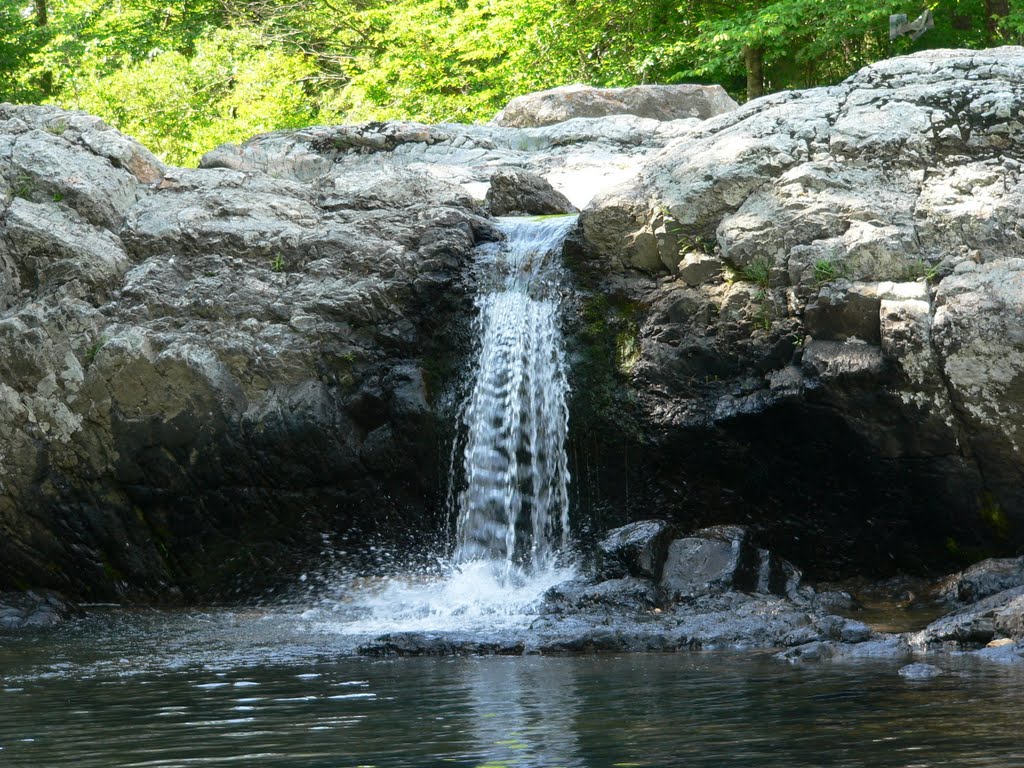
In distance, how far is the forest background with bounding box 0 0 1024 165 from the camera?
1977 centimetres

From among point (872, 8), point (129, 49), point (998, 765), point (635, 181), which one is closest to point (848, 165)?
point (635, 181)

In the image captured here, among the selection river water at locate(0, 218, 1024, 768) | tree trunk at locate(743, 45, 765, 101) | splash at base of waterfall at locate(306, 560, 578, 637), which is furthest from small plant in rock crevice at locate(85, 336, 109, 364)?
tree trunk at locate(743, 45, 765, 101)

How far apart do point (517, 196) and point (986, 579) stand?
596cm

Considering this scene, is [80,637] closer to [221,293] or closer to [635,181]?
[221,293]

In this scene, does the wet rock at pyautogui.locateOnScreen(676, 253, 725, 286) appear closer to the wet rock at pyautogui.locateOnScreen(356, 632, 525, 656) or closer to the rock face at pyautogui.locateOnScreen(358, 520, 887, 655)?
the rock face at pyautogui.locateOnScreen(358, 520, 887, 655)

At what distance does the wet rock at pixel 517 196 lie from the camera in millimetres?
12106

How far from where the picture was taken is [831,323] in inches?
359

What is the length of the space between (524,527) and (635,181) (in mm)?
3151

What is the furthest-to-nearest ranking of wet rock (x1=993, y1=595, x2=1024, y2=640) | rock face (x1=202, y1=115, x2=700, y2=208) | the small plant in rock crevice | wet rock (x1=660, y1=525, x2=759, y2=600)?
rock face (x1=202, y1=115, x2=700, y2=208)
the small plant in rock crevice
wet rock (x1=660, y1=525, x2=759, y2=600)
wet rock (x1=993, y1=595, x2=1024, y2=640)

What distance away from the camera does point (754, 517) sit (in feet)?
31.9

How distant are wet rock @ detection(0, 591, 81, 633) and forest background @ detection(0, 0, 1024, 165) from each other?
11770 mm

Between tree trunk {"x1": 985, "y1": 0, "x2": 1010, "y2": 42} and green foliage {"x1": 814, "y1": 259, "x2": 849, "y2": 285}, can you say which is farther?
tree trunk {"x1": 985, "y1": 0, "x2": 1010, "y2": 42}

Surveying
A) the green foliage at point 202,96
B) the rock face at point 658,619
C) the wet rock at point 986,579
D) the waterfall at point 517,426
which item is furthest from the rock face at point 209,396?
the green foliage at point 202,96

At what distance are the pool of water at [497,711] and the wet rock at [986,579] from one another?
2374 millimetres
